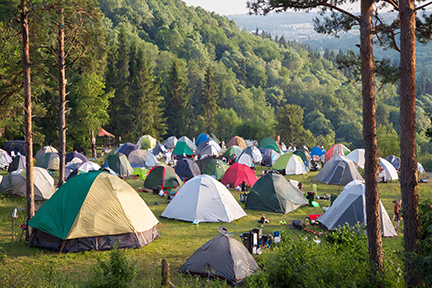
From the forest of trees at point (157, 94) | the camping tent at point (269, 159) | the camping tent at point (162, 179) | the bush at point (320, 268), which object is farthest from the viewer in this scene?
the camping tent at point (269, 159)

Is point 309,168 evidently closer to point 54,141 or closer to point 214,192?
point 214,192

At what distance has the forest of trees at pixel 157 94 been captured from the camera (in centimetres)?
1337

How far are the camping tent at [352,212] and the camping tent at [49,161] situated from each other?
57.8 ft

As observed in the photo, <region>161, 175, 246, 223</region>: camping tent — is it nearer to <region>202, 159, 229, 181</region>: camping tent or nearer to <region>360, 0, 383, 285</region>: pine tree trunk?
<region>360, 0, 383, 285</region>: pine tree trunk

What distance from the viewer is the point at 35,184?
49.9 ft

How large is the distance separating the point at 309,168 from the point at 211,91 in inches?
1099

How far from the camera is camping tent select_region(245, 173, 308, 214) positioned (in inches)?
580

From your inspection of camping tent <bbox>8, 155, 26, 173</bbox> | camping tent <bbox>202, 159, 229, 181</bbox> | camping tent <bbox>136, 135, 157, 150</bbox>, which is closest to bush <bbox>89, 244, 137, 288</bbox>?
camping tent <bbox>202, 159, 229, 181</bbox>

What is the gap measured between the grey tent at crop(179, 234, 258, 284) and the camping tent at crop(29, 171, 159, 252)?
7.59 ft

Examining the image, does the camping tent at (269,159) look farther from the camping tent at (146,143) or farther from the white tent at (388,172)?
the camping tent at (146,143)

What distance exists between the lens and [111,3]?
112m

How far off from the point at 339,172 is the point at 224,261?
14.1m

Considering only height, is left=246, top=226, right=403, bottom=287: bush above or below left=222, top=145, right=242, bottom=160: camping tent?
above

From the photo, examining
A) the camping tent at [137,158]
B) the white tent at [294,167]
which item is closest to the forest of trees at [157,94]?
the camping tent at [137,158]
